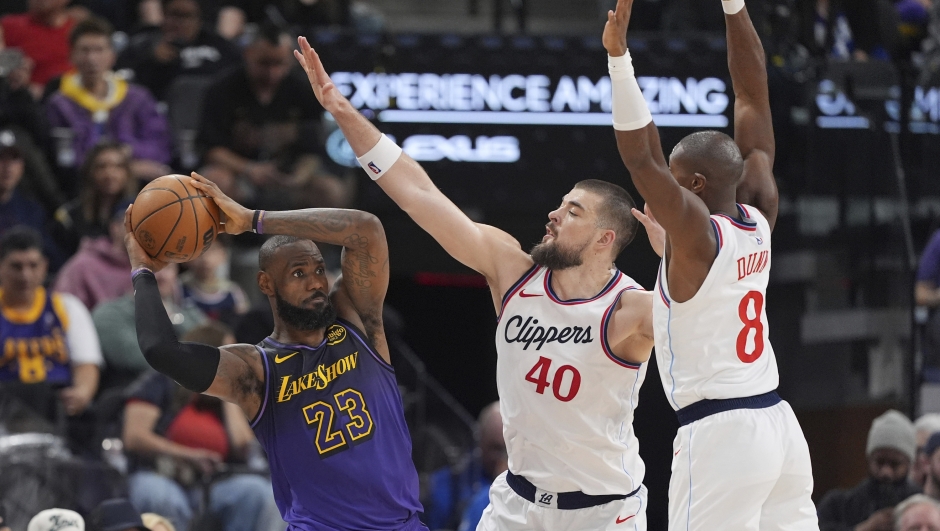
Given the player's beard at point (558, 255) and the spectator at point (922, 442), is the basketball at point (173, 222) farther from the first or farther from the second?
the spectator at point (922, 442)

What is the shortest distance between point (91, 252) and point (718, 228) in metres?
5.73

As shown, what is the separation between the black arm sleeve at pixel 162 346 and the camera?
5324 millimetres

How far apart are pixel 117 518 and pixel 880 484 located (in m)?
4.43

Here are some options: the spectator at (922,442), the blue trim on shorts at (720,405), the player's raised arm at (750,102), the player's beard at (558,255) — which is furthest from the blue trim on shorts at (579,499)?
the spectator at (922,442)

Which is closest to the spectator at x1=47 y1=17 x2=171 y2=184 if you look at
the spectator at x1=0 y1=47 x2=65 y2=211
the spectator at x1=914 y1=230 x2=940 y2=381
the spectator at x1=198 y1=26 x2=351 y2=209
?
the spectator at x1=0 y1=47 x2=65 y2=211

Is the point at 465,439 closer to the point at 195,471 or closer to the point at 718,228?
the point at 195,471

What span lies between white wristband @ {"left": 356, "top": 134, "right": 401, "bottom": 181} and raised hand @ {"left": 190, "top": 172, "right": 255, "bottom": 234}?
61 centimetres

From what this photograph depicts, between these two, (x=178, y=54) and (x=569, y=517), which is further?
(x=178, y=54)

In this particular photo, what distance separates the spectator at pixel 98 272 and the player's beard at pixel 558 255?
4586 mm

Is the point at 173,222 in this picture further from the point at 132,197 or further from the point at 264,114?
the point at 264,114

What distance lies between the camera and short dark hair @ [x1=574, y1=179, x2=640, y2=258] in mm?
5898

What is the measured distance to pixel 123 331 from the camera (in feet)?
30.1

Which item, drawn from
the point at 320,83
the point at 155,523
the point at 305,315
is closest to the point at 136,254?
the point at 305,315

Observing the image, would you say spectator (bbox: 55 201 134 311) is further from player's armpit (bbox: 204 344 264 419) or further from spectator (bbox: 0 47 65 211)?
player's armpit (bbox: 204 344 264 419)
